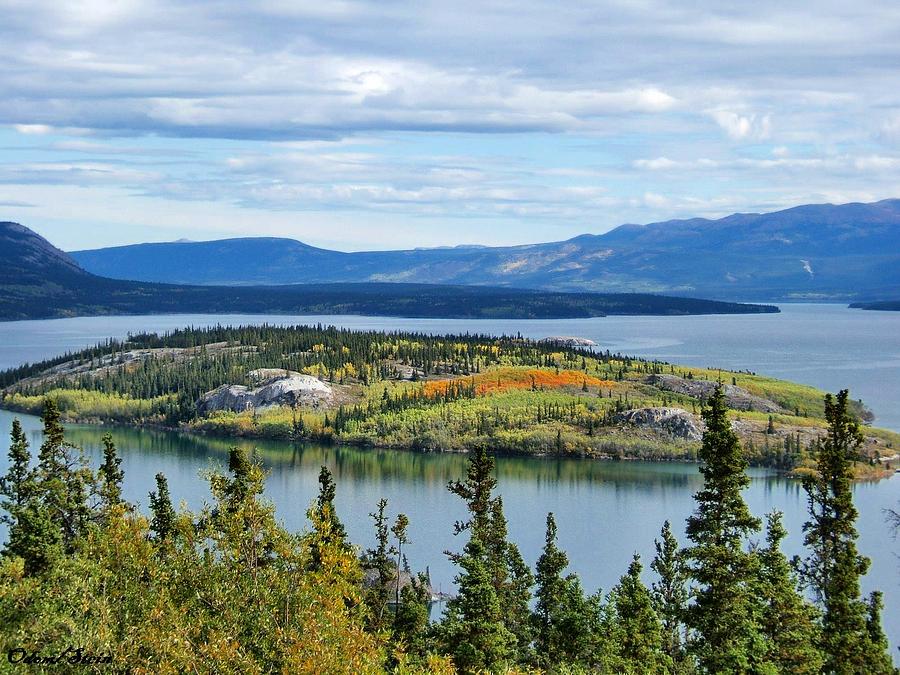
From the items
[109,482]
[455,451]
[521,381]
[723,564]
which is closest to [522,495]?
[455,451]

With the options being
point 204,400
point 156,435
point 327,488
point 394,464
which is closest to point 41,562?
point 327,488

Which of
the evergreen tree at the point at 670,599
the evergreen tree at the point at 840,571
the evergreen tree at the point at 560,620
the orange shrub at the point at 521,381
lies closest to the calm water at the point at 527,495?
the evergreen tree at the point at 670,599

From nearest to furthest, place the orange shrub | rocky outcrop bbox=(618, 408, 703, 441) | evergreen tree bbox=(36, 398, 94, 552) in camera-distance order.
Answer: evergreen tree bbox=(36, 398, 94, 552) → rocky outcrop bbox=(618, 408, 703, 441) → the orange shrub

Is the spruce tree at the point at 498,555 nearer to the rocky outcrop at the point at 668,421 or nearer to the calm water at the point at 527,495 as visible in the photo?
the calm water at the point at 527,495

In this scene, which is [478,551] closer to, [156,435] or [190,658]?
[190,658]

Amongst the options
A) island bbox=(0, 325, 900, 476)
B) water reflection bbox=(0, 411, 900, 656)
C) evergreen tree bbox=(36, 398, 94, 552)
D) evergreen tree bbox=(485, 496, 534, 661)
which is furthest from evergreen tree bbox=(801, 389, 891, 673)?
island bbox=(0, 325, 900, 476)

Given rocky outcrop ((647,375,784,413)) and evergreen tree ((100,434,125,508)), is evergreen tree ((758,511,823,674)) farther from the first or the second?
rocky outcrop ((647,375,784,413))

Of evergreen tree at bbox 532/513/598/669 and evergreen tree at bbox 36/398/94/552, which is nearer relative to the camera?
evergreen tree at bbox 532/513/598/669
